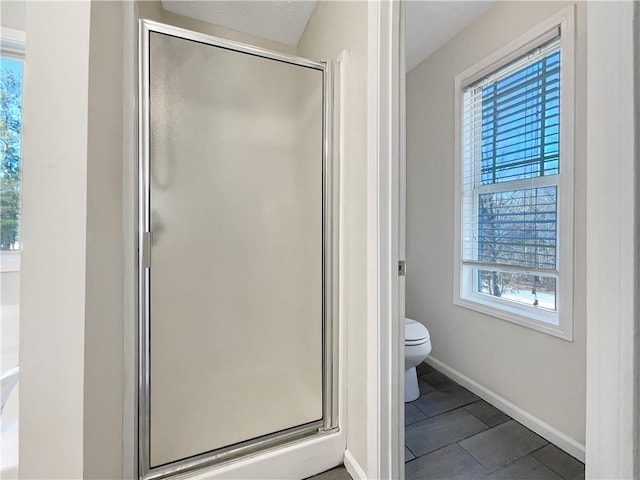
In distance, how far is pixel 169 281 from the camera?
3.84 ft

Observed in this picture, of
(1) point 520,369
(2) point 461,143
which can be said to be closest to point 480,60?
(2) point 461,143

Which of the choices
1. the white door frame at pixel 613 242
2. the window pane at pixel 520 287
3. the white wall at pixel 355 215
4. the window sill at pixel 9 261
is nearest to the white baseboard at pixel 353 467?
the white wall at pixel 355 215

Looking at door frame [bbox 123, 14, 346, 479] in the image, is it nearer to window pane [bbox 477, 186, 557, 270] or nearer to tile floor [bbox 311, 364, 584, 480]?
tile floor [bbox 311, 364, 584, 480]

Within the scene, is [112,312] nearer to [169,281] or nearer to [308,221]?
[169,281]

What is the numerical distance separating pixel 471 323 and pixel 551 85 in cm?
145

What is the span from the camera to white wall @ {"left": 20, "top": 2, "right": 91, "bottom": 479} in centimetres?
78

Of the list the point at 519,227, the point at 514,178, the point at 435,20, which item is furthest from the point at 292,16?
the point at 519,227

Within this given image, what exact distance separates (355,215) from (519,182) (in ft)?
3.75

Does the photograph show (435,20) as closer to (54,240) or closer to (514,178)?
(514,178)

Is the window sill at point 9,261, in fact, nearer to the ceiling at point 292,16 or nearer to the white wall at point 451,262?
the ceiling at point 292,16

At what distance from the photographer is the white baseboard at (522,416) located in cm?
141

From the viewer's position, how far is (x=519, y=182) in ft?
5.70

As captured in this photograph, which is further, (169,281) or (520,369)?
(520,369)

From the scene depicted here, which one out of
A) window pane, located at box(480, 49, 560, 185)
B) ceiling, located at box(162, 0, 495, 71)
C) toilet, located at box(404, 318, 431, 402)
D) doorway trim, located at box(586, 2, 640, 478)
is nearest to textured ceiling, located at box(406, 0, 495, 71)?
ceiling, located at box(162, 0, 495, 71)
